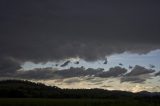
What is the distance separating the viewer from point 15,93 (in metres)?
181

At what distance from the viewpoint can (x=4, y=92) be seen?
190 meters

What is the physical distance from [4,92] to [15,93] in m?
11.8
